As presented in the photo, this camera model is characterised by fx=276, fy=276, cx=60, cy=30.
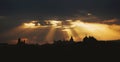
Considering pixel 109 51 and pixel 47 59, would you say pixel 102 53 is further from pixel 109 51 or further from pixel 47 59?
pixel 47 59

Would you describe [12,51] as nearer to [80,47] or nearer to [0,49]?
[0,49]

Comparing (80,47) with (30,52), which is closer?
(30,52)

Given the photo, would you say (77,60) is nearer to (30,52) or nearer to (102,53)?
(102,53)

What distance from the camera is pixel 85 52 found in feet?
416

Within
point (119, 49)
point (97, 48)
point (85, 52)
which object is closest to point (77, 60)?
point (85, 52)

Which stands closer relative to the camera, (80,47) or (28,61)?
(28,61)

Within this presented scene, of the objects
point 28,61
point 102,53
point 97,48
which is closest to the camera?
point 28,61

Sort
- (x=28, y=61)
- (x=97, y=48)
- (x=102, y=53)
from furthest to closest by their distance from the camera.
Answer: (x=97, y=48), (x=102, y=53), (x=28, y=61)

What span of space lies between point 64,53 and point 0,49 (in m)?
32.1

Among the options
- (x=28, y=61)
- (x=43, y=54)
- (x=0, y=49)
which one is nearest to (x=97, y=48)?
(x=43, y=54)

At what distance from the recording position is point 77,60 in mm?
119500

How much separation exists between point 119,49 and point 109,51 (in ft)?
31.5

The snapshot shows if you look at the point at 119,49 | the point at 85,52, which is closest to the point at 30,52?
the point at 85,52

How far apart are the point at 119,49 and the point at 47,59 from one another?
39.5 metres
